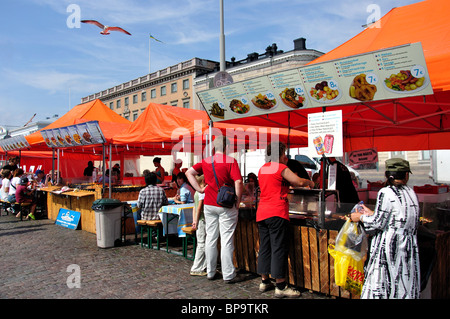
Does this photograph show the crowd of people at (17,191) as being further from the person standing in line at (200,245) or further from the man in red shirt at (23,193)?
the person standing in line at (200,245)

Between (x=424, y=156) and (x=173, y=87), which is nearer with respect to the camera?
(x=424, y=156)

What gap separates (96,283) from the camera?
16.0 ft

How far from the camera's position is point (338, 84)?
14.1ft

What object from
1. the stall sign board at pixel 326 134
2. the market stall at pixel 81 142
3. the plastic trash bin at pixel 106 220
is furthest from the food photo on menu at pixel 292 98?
the market stall at pixel 81 142

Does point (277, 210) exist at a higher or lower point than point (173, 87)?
lower

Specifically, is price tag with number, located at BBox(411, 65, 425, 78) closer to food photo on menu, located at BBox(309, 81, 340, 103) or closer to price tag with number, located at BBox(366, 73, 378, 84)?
price tag with number, located at BBox(366, 73, 378, 84)

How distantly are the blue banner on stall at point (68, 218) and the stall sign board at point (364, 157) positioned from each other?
7.22 m

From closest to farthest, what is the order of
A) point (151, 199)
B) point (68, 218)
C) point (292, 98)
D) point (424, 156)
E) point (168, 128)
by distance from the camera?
1. point (292, 98)
2. point (151, 199)
3. point (168, 128)
4. point (68, 218)
5. point (424, 156)

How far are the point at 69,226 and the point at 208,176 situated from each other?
627 centimetres

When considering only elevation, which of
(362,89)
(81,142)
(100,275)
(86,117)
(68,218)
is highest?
(86,117)

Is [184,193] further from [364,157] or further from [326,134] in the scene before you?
[364,157]

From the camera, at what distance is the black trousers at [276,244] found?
4234mm

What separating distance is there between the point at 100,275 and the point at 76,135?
18.3ft

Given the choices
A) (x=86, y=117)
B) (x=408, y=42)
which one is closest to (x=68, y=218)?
(x=86, y=117)
